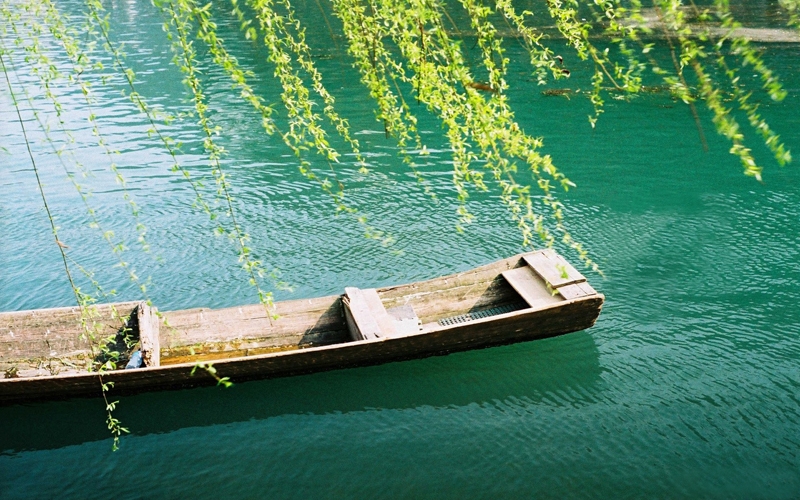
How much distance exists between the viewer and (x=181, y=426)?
7785 millimetres

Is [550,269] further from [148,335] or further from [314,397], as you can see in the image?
[148,335]

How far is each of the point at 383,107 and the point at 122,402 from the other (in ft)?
17.0

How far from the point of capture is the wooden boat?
765cm

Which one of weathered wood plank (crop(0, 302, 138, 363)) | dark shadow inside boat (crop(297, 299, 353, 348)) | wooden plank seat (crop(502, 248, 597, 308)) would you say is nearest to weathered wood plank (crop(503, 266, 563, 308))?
wooden plank seat (crop(502, 248, 597, 308))

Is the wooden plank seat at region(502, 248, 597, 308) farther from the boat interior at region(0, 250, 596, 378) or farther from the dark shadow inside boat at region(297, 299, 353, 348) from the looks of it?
the dark shadow inside boat at region(297, 299, 353, 348)

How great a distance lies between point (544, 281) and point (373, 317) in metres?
2.08

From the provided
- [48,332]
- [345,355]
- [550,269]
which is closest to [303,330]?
[345,355]

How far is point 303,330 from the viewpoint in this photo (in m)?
8.77

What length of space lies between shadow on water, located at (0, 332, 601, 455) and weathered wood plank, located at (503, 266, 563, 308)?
2.30 ft

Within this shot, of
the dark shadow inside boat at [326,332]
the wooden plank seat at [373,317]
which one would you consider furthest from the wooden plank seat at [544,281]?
the dark shadow inside boat at [326,332]

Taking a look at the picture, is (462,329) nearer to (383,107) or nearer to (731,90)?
(383,107)

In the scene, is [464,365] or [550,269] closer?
[464,365]

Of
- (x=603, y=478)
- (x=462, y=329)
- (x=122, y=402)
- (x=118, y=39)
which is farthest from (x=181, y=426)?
(x=118, y=39)

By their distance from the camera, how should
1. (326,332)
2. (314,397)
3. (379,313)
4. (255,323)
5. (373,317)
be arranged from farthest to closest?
(326,332), (255,323), (379,313), (373,317), (314,397)
